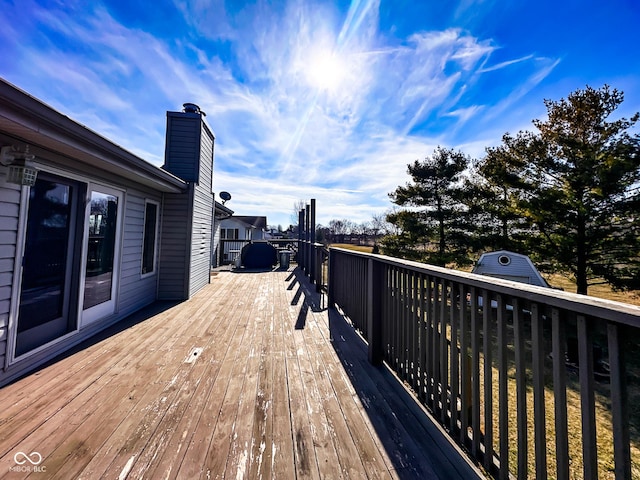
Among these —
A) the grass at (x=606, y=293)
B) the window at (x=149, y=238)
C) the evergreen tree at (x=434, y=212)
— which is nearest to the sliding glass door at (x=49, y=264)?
the window at (x=149, y=238)

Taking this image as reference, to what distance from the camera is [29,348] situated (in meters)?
2.39

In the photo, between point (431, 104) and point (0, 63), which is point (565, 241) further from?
point (0, 63)

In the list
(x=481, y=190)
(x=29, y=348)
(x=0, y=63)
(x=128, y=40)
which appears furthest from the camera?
(x=481, y=190)

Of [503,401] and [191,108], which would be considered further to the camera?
[191,108]

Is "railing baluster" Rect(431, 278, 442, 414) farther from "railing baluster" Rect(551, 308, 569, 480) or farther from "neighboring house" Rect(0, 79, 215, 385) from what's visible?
"neighboring house" Rect(0, 79, 215, 385)

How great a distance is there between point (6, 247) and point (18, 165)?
0.71 meters

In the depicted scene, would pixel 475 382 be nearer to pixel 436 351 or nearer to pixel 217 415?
pixel 436 351

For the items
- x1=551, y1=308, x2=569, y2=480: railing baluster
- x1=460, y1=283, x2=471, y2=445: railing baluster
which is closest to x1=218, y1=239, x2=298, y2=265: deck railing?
x1=460, y1=283, x2=471, y2=445: railing baluster

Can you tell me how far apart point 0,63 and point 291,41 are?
396 cm

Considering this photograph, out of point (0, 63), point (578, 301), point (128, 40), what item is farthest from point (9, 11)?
point (578, 301)

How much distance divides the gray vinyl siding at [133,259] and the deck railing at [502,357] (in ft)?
11.6

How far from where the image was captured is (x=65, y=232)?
108 inches

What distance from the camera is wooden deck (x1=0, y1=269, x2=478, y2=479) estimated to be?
1347 millimetres

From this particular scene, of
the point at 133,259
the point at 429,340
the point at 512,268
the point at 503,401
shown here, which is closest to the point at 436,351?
the point at 429,340
